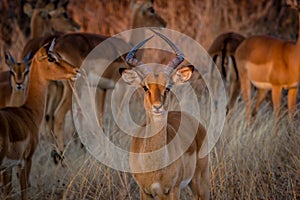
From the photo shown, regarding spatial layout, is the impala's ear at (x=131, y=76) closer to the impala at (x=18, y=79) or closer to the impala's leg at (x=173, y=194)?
the impala's leg at (x=173, y=194)

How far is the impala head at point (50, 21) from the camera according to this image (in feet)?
30.6

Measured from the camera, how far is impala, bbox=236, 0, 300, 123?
8164mm

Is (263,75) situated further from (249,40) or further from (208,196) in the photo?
(208,196)

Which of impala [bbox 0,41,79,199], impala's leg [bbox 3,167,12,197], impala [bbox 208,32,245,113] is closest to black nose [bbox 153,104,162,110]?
impala [bbox 0,41,79,199]

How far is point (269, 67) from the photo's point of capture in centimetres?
852

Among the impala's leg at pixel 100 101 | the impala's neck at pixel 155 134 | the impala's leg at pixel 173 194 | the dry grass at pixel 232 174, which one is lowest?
the dry grass at pixel 232 174

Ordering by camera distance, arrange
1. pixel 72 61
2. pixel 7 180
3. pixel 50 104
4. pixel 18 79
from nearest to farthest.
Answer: pixel 7 180 → pixel 18 79 → pixel 72 61 → pixel 50 104

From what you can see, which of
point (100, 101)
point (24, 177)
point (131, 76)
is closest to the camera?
point (131, 76)

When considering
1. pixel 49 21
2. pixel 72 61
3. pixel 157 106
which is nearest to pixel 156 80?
pixel 157 106

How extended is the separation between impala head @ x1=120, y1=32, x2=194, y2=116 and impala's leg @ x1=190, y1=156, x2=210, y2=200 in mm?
570

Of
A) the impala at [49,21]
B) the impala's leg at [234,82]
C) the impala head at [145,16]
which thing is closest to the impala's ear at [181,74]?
the impala head at [145,16]

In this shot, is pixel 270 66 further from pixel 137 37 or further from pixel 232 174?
pixel 232 174

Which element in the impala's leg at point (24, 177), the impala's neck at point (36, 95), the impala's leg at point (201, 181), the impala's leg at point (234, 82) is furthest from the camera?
the impala's leg at point (234, 82)

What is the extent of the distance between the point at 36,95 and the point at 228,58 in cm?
389
